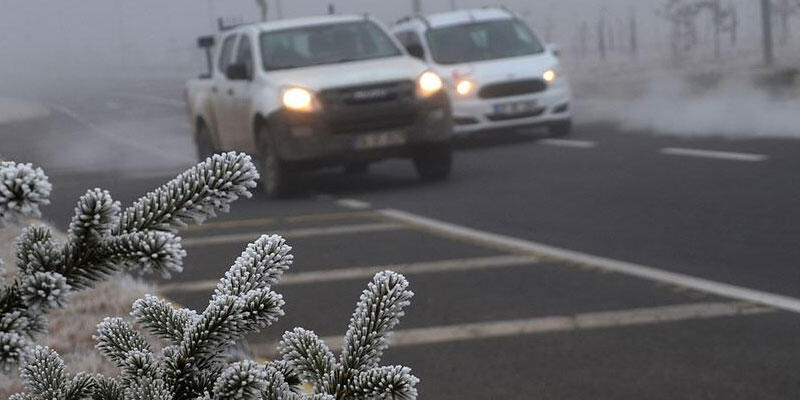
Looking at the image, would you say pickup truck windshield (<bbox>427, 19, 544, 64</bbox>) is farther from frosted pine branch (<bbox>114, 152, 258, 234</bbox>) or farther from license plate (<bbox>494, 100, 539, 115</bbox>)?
frosted pine branch (<bbox>114, 152, 258, 234</bbox>)

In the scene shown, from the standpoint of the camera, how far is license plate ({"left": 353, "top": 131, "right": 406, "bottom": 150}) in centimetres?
1571

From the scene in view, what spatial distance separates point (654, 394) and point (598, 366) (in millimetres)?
601

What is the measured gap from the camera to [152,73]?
77.8m

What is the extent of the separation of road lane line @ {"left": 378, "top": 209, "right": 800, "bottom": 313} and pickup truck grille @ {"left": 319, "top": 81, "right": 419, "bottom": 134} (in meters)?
2.18

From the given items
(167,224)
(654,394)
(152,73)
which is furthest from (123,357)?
(152,73)

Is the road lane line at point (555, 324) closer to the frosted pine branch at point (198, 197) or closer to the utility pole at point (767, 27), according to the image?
the frosted pine branch at point (198, 197)

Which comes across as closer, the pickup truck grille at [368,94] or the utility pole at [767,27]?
the pickup truck grille at [368,94]

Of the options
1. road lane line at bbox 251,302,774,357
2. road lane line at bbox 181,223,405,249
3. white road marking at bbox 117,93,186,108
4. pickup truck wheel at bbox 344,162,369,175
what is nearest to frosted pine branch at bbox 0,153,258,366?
road lane line at bbox 251,302,774,357

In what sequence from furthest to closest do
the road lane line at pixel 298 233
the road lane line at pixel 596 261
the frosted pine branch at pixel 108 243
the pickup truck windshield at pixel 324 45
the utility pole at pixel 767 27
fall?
1. the utility pole at pixel 767 27
2. the pickup truck windshield at pixel 324 45
3. the road lane line at pixel 298 233
4. the road lane line at pixel 596 261
5. the frosted pine branch at pixel 108 243

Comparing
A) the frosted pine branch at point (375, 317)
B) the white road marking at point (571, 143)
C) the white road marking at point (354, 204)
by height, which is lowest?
the white road marking at point (571, 143)

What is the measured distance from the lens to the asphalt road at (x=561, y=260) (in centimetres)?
661

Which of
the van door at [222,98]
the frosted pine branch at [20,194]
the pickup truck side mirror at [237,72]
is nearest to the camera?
the frosted pine branch at [20,194]

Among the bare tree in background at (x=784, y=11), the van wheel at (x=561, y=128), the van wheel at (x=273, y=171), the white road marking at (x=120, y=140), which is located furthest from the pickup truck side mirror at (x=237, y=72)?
the bare tree in background at (x=784, y=11)

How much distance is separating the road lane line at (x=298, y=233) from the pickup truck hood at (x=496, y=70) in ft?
27.8
